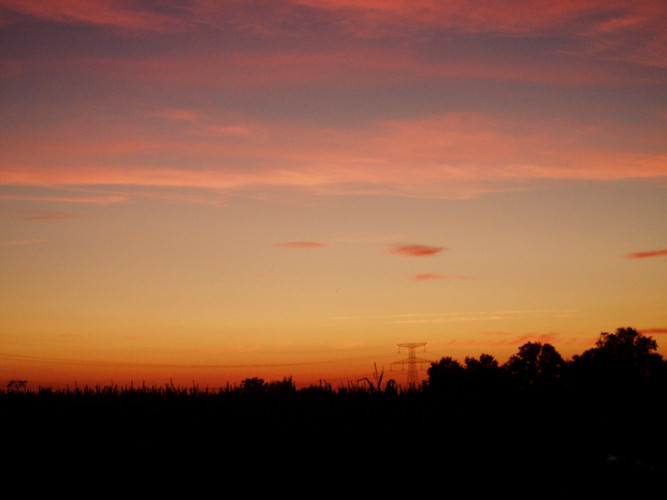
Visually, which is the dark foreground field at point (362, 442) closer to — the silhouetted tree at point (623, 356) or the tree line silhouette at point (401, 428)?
the tree line silhouette at point (401, 428)

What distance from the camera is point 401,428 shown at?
11.1 m

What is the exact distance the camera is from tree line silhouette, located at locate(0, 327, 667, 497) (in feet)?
33.3

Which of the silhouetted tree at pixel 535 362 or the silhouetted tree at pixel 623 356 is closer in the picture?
the silhouetted tree at pixel 623 356

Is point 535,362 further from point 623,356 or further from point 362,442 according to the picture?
point 362,442

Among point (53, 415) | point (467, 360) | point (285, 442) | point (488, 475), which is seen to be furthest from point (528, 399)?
point (467, 360)

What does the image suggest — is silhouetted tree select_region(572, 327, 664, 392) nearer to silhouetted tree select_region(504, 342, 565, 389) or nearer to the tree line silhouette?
silhouetted tree select_region(504, 342, 565, 389)

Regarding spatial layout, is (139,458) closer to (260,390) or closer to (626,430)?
(260,390)

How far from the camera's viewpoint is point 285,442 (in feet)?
35.6

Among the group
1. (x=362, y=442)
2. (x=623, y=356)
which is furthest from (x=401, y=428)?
(x=623, y=356)

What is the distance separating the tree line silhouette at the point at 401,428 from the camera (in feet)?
33.3

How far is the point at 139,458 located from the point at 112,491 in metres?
0.67

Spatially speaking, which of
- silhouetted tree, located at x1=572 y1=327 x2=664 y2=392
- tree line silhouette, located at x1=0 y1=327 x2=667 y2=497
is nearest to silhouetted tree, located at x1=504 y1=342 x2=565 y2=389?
silhouetted tree, located at x1=572 y1=327 x2=664 y2=392

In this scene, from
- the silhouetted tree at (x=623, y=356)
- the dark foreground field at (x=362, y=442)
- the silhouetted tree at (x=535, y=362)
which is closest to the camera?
the dark foreground field at (x=362, y=442)

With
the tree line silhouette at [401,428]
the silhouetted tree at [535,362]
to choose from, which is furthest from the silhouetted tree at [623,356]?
the tree line silhouette at [401,428]
